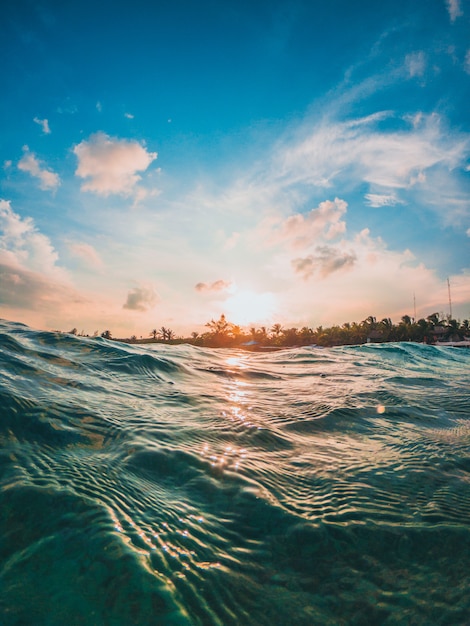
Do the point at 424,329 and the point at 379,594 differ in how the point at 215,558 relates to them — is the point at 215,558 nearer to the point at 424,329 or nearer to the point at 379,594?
the point at 379,594

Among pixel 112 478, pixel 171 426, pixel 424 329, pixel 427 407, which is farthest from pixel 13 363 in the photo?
pixel 424 329

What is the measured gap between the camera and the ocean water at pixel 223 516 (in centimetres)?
129

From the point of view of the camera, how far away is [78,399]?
349 cm

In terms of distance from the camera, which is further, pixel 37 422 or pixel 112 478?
pixel 37 422

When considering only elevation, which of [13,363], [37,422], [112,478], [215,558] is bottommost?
[215,558]

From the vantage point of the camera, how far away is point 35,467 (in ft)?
6.72

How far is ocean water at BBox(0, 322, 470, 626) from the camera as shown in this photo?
129 cm

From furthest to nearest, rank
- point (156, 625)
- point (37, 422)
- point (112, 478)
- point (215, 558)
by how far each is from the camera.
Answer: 1. point (37, 422)
2. point (112, 478)
3. point (215, 558)
4. point (156, 625)

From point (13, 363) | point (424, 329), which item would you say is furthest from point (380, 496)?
point (424, 329)

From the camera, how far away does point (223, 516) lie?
1796 mm

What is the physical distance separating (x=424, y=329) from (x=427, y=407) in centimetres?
5240

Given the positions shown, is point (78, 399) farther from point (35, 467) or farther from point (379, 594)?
point (379, 594)

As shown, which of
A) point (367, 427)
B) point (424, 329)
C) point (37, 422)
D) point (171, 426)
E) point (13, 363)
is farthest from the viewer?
point (424, 329)

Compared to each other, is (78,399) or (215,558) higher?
(78,399)
